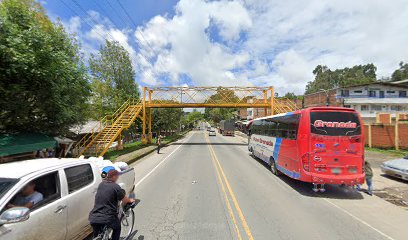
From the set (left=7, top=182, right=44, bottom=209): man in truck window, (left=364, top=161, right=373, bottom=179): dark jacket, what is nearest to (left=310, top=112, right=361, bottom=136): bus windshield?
(left=364, top=161, right=373, bottom=179): dark jacket

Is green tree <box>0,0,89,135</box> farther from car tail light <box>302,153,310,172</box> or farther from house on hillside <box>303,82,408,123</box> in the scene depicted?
house on hillside <box>303,82,408,123</box>

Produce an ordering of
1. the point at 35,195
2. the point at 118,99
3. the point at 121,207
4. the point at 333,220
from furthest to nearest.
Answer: the point at 118,99
the point at 333,220
the point at 121,207
the point at 35,195

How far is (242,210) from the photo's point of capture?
7.00m

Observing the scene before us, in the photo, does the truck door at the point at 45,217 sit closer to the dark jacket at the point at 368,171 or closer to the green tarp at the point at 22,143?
the green tarp at the point at 22,143

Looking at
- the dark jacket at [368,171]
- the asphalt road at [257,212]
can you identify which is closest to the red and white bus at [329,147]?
the dark jacket at [368,171]

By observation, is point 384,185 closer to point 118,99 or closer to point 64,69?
point 64,69

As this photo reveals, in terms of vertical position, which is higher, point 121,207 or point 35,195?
point 35,195

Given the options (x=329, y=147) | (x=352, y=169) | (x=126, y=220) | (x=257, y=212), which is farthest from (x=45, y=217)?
(x=352, y=169)

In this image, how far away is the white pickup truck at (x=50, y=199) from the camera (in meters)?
3.16

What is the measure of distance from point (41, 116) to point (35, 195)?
10697 millimetres

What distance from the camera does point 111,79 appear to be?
3203cm

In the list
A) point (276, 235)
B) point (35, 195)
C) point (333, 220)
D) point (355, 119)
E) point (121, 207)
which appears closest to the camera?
point (35, 195)

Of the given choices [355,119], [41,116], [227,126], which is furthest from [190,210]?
[227,126]

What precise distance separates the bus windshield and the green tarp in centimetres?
1207
